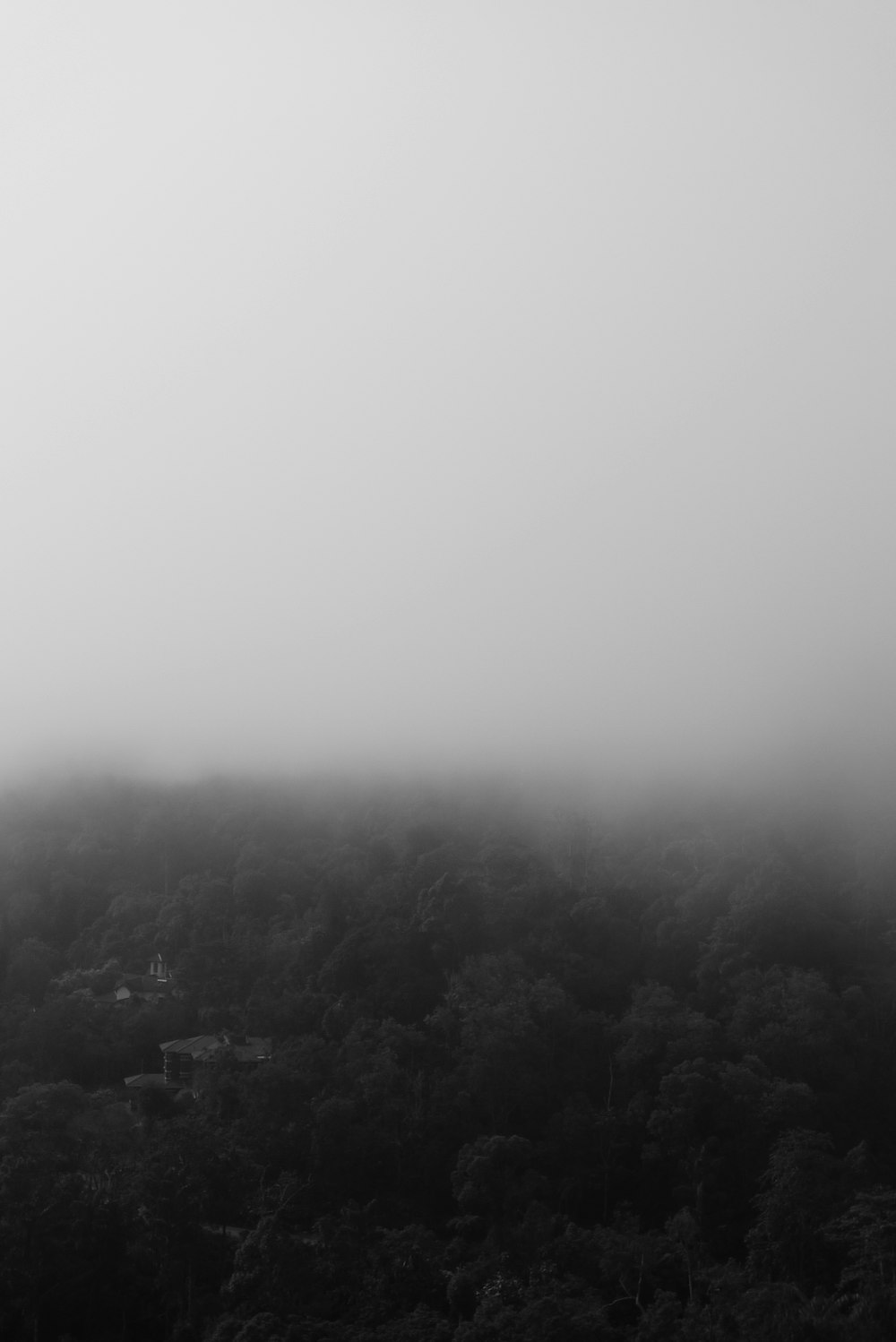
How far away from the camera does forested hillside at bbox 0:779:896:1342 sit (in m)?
32.7

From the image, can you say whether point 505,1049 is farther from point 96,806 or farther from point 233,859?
point 96,806

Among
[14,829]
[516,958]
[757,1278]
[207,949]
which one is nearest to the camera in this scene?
[757,1278]

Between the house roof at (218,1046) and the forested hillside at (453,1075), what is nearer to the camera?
the forested hillside at (453,1075)

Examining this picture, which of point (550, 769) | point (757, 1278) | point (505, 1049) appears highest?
point (550, 769)

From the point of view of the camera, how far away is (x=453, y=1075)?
43500 mm

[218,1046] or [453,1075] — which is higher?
[218,1046]

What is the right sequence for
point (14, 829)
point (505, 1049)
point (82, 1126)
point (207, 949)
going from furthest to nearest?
point (14, 829), point (207, 949), point (505, 1049), point (82, 1126)

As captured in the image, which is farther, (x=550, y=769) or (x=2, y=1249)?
(x=550, y=769)

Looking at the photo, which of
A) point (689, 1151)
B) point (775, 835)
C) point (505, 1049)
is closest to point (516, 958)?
point (505, 1049)

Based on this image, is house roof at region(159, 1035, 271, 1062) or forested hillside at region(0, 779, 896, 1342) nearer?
forested hillside at region(0, 779, 896, 1342)

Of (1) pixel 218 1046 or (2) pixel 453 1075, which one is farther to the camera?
(1) pixel 218 1046

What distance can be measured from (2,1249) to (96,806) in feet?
133

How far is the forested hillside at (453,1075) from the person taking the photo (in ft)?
107

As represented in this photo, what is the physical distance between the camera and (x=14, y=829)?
6981cm
